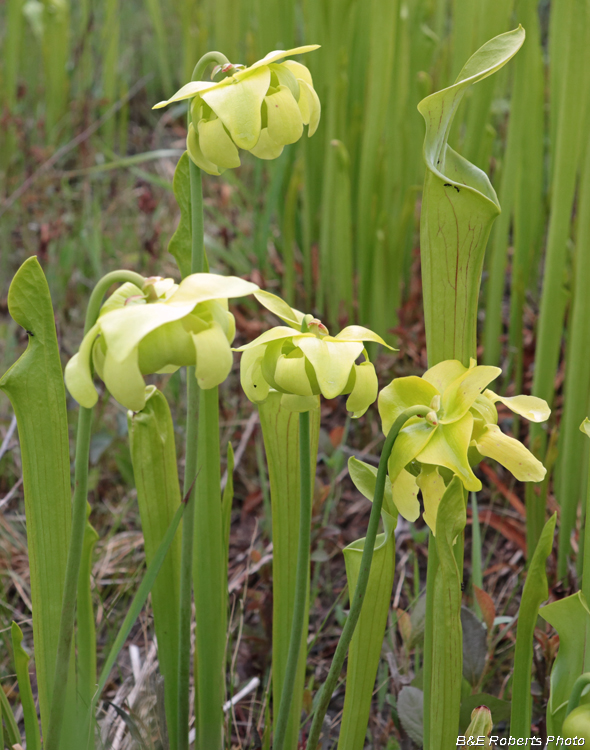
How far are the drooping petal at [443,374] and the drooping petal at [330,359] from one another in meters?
0.08

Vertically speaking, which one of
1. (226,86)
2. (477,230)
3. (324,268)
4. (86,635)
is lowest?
(86,635)

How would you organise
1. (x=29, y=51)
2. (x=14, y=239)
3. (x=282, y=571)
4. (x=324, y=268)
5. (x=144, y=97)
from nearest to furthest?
(x=282, y=571) < (x=324, y=268) < (x=14, y=239) < (x=29, y=51) < (x=144, y=97)

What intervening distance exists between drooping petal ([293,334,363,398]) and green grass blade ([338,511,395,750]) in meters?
0.15

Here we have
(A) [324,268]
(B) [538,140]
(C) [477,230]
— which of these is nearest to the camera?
(C) [477,230]

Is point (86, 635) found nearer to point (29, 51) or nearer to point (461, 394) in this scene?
point (461, 394)

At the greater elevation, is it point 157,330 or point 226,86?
point 226,86

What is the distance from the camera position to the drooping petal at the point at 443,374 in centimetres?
49

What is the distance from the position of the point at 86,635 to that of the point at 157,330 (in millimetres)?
415

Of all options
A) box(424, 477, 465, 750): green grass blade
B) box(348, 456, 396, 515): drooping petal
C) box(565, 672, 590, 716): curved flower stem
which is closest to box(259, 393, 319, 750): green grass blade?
box(348, 456, 396, 515): drooping petal

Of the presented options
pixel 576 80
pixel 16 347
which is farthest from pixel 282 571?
pixel 16 347

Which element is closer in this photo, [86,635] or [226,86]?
[226,86]

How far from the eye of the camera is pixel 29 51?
281 centimetres

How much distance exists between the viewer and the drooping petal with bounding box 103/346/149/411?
0.37 m

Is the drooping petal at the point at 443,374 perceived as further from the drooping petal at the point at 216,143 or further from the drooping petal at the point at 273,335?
the drooping petal at the point at 216,143
